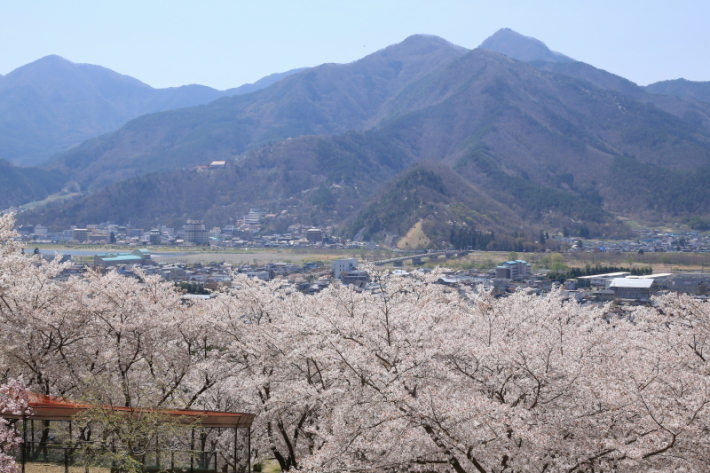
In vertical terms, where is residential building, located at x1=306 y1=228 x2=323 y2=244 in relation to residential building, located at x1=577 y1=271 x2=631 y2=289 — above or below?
above

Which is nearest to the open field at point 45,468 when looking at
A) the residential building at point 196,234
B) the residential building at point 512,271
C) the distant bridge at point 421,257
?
the residential building at point 512,271

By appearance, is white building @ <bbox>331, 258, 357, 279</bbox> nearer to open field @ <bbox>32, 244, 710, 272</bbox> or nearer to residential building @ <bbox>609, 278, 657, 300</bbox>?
open field @ <bbox>32, 244, 710, 272</bbox>

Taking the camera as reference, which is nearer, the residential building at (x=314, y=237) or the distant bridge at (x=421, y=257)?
the distant bridge at (x=421, y=257)

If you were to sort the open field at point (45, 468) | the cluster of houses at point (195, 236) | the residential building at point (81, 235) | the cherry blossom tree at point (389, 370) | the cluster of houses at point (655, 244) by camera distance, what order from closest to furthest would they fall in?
1. the cherry blossom tree at point (389, 370)
2. the open field at point (45, 468)
3. the cluster of houses at point (655, 244)
4. the cluster of houses at point (195, 236)
5. the residential building at point (81, 235)

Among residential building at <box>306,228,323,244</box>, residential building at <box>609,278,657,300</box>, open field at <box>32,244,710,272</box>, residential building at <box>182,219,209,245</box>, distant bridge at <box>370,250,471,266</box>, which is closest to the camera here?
residential building at <box>609,278,657,300</box>

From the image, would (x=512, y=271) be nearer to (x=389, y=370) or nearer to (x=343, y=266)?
(x=343, y=266)

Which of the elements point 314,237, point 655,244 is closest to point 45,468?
point 314,237

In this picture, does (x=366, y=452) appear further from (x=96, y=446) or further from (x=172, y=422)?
(x=96, y=446)

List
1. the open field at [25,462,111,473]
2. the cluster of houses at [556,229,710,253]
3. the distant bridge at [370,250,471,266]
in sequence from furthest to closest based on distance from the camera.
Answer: the cluster of houses at [556,229,710,253]
the distant bridge at [370,250,471,266]
the open field at [25,462,111,473]

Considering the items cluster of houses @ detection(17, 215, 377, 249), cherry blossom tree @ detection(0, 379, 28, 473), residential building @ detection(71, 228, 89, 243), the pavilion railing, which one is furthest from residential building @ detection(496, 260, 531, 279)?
residential building @ detection(71, 228, 89, 243)

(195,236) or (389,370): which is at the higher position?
(195,236)

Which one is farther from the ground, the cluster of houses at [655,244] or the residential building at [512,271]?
the cluster of houses at [655,244]

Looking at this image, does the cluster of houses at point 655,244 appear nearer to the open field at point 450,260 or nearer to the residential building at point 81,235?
the open field at point 450,260

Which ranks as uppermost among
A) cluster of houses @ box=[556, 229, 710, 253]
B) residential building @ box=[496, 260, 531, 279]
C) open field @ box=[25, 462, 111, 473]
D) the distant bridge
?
cluster of houses @ box=[556, 229, 710, 253]
